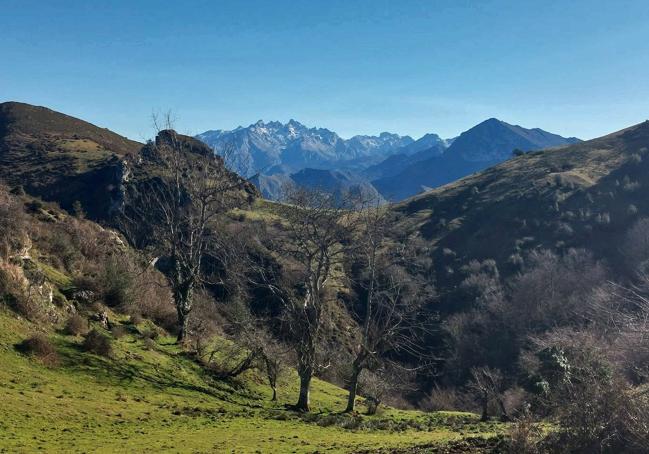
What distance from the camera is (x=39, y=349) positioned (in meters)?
22.9

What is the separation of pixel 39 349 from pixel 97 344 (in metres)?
3.27

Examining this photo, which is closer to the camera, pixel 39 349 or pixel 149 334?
pixel 39 349

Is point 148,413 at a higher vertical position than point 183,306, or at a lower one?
lower

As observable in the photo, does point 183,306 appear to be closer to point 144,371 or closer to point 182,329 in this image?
point 182,329

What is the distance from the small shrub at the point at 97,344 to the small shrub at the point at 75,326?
3.53 ft

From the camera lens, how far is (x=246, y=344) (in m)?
32.0

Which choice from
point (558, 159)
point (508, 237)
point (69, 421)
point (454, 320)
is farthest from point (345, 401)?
point (558, 159)

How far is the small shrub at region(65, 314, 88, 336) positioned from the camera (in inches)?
1044

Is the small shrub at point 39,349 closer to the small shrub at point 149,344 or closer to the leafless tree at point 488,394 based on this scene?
the small shrub at point 149,344

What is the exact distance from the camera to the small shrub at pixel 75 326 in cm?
2652

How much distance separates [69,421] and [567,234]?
4585 inches

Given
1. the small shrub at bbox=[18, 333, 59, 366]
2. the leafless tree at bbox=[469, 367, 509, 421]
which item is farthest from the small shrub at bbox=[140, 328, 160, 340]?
the leafless tree at bbox=[469, 367, 509, 421]

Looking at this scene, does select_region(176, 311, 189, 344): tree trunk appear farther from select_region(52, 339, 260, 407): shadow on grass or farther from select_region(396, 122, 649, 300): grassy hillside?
select_region(396, 122, 649, 300): grassy hillside

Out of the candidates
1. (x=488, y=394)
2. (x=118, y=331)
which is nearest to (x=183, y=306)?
(x=118, y=331)
